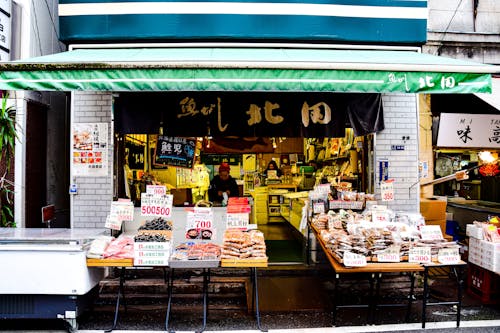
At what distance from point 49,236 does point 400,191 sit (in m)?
6.49

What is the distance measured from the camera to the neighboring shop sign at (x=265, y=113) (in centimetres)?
742

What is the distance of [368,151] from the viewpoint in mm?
8289

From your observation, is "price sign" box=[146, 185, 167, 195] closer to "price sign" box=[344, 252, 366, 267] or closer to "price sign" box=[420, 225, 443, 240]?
"price sign" box=[344, 252, 366, 267]

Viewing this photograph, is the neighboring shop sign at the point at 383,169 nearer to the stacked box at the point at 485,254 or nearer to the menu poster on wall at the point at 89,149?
the stacked box at the point at 485,254

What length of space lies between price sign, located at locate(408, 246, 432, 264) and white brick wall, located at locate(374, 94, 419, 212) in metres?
2.44

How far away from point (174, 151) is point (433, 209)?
5.77 metres

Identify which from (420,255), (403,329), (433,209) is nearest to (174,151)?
(420,255)

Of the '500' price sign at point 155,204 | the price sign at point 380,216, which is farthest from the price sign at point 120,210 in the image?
the price sign at point 380,216

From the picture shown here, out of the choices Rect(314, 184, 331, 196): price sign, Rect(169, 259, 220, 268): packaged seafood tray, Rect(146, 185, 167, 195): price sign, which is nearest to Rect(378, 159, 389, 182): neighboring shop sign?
Rect(314, 184, 331, 196): price sign

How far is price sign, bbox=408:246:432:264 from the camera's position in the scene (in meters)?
5.42

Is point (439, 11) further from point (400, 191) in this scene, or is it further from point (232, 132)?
point (232, 132)

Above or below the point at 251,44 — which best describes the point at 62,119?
below

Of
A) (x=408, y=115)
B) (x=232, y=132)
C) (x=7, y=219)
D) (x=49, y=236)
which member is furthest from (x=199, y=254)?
(x=408, y=115)

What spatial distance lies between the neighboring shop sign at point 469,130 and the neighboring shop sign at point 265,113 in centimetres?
166
